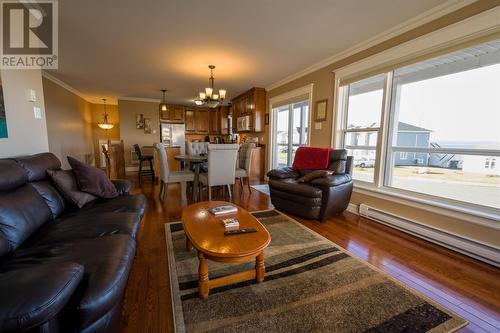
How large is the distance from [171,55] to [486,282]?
14.2 feet

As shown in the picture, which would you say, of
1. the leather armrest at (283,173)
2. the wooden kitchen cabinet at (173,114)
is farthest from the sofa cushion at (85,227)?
the wooden kitchen cabinet at (173,114)

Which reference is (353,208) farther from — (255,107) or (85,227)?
(255,107)

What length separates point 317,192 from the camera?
263cm

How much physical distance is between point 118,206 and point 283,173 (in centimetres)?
217

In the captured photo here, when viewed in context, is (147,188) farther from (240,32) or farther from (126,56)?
(240,32)

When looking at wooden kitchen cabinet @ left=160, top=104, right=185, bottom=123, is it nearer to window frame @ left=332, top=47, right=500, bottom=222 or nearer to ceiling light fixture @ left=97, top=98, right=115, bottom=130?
ceiling light fixture @ left=97, top=98, right=115, bottom=130

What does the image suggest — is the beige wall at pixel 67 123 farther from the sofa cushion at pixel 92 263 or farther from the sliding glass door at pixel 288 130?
the sliding glass door at pixel 288 130

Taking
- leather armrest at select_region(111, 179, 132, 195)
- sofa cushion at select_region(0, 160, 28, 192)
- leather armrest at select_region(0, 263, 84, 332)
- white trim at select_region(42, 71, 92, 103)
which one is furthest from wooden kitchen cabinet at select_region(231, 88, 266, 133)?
leather armrest at select_region(0, 263, 84, 332)

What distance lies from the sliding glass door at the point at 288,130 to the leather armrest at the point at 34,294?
4216 millimetres

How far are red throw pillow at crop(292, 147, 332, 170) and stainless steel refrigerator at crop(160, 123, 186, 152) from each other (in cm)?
487

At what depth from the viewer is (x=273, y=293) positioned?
4.77 ft

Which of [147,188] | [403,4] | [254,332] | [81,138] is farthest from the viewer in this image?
[81,138]

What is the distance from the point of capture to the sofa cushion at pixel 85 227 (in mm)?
1347

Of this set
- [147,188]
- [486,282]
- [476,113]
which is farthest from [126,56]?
[486,282]
